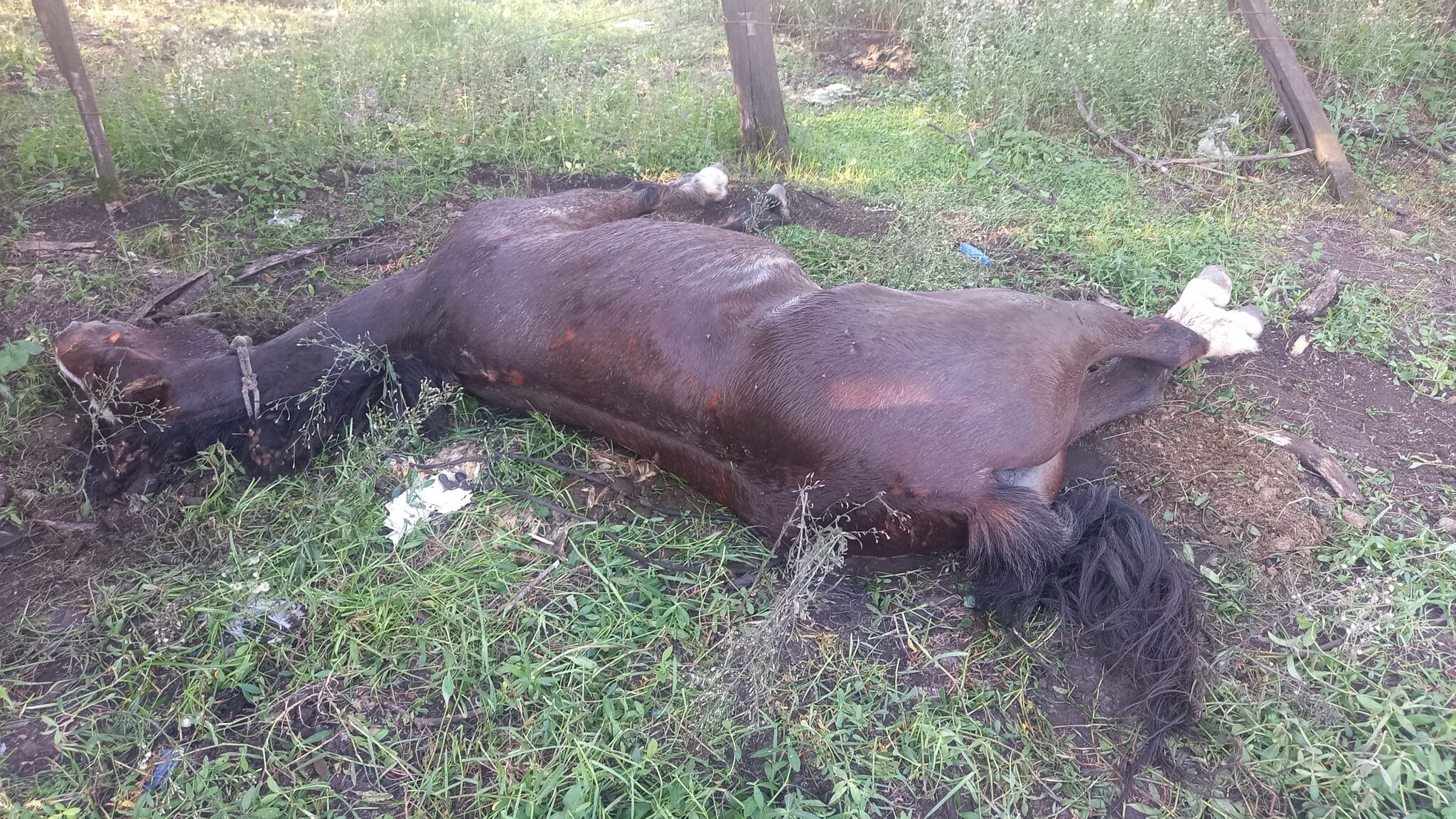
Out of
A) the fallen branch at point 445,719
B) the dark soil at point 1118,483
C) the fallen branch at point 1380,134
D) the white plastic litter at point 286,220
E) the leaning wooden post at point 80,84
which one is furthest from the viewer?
the fallen branch at point 1380,134

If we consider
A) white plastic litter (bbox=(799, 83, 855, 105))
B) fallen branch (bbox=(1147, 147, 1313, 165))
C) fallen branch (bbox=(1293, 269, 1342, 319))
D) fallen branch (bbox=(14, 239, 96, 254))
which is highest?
white plastic litter (bbox=(799, 83, 855, 105))

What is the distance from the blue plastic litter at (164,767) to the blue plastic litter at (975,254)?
3.31 meters

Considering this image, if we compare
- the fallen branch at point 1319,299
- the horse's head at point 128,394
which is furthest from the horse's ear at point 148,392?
the fallen branch at point 1319,299

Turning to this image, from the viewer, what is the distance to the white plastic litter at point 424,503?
2562 mm

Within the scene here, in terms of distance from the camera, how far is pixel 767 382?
2305mm

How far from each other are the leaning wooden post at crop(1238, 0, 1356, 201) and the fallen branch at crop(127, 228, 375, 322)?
15.8ft

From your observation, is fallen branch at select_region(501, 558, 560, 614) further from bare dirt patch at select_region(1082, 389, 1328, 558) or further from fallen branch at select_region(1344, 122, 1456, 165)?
fallen branch at select_region(1344, 122, 1456, 165)

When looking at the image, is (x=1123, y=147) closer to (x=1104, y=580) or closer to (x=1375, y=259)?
(x=1375, y=259)

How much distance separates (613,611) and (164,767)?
44.8 inches

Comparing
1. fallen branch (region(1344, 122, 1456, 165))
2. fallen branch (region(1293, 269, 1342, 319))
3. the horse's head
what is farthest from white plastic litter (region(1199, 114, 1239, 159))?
the horse's head

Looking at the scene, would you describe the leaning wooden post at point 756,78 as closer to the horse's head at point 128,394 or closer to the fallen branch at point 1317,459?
the fallen branch at point 1317,459

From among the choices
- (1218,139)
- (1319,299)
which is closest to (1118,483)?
(1319,299)

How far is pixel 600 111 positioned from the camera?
4613 millimetres

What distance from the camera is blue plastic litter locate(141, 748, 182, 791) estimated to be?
1909 millimetres
